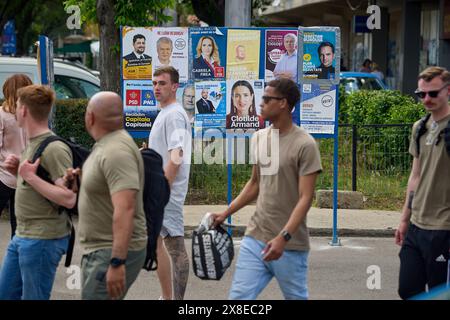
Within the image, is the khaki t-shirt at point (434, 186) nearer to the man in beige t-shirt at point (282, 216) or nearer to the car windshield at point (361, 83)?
the man in beige t-shirt at point (282, 216)

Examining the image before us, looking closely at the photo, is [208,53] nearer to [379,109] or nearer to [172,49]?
[172,49]

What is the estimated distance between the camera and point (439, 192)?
615cm

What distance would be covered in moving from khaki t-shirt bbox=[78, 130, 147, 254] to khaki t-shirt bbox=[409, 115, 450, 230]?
1.90 m

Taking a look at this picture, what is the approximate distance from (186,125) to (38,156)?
1861 mm

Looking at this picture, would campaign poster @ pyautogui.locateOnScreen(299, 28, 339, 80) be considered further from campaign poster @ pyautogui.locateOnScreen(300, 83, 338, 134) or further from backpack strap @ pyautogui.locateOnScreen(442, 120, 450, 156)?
backpack strap @ pyautogui.locateOnScreen(442, 120, 450, 156)

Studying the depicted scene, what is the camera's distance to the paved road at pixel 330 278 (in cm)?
830

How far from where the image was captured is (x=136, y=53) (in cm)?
1060

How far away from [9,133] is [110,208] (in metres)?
3.28

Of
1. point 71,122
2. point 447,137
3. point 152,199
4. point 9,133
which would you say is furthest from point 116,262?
point 71,122

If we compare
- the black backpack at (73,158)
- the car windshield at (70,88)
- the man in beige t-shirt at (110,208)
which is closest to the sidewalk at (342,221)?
the car windshield at (70,88)

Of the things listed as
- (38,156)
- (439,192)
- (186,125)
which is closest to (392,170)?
(186,125)

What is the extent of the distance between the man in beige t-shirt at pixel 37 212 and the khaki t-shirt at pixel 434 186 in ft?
7.31

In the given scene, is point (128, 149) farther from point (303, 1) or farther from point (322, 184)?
point (303, 1)

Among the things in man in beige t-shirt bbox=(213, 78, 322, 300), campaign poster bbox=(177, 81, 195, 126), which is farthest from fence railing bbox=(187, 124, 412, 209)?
man in beige t-shirt bbox=(213, 78, 322, 300)
